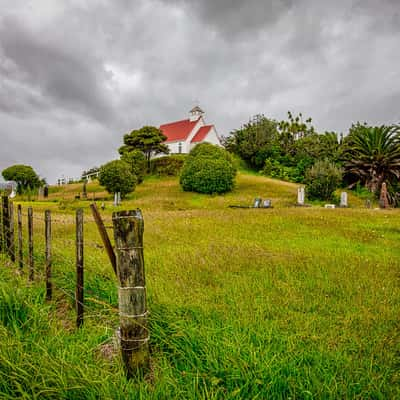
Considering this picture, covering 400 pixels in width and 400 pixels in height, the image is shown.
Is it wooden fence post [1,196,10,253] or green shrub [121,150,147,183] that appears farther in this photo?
green shrub [121,150,147,183]

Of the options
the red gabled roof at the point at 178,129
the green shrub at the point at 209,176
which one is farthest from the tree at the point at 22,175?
the green shrub at the point at 209,176

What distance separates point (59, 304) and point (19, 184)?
46.2 metres

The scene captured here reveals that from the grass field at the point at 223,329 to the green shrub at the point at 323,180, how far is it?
18.7m

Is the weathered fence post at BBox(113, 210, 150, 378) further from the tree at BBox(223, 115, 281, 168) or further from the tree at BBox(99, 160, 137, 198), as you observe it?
the tree at BBox(223, 115, 281, 168)

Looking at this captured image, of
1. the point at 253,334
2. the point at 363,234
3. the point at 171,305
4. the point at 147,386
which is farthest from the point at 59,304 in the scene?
the point at 363,234

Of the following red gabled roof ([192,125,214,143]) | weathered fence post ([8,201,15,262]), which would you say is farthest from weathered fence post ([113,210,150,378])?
red gabled roof ([192,125,214,143])

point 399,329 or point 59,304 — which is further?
point 59,304

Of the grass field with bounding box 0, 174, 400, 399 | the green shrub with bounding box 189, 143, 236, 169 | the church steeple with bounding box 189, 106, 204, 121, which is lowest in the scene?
the grass field with bounding box 0, 174, 400, 399

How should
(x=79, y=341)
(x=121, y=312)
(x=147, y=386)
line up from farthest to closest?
(x=79, y=341) < (x=121, y=312) < (x=147, y=386)

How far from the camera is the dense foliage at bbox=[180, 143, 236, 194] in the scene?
28.6m

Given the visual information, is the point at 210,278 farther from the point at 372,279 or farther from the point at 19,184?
the point at 19,184

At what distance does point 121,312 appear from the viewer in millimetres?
2432

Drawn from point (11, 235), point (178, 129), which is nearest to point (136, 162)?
point (178, 129)

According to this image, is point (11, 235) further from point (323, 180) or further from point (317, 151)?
point (317, 151)
